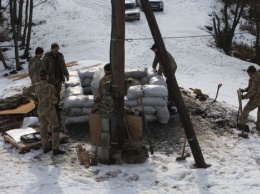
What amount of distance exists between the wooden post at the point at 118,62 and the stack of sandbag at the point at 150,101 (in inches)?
70.9

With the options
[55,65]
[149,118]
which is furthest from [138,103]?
[55,65]

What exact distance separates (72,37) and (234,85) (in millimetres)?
10709

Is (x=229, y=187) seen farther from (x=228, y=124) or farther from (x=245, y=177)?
(x=228, y=124)

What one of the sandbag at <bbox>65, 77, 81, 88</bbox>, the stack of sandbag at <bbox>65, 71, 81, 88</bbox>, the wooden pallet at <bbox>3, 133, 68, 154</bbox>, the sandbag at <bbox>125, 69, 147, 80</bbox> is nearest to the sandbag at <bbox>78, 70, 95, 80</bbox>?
the stack of sandbag at <bbox>65, 71, 81, 88</bbox>

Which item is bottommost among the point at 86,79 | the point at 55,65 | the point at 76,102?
the point at 76,102

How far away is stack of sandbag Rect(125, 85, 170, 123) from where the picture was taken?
952 centimetres

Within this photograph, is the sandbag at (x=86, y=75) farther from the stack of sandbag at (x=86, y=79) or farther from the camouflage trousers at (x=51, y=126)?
the camouflage trousers at (x=51, y=126)

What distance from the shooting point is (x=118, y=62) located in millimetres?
7500

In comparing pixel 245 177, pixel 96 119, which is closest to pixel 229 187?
pixel 245 177

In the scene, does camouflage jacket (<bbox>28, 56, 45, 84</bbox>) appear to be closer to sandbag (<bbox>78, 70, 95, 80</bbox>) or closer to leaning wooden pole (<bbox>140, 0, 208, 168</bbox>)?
sandbag (<bbox>78, 70, 95, 80</bbox>)

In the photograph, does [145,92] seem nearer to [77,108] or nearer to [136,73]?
[77,108]

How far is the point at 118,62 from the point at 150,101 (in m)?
2.27

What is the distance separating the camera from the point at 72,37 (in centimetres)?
2394

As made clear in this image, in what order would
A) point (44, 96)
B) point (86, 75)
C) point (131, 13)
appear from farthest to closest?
point (131, 13) < point (86, 75) < point (44, 96)
